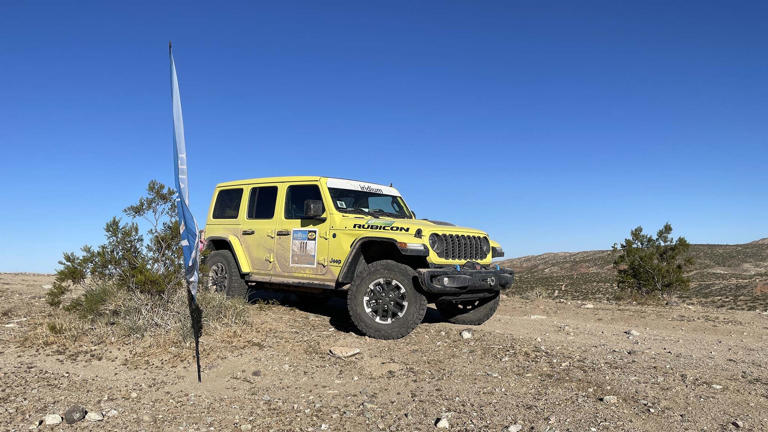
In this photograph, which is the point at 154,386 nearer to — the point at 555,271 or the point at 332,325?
the point at 332,325

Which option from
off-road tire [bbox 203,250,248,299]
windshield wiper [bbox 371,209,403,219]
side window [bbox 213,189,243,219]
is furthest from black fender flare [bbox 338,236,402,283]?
side window [bbox 213,189,243,219]

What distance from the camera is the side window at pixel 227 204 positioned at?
8711 mm

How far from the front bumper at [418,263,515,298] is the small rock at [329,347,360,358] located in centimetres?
110

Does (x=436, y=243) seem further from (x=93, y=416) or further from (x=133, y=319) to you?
(x=93, y=416)

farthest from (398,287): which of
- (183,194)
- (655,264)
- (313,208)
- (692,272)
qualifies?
(692,272)

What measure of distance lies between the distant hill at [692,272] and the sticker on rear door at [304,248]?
71.9ft

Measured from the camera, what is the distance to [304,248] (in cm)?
735

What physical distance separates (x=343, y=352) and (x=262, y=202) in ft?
11.9

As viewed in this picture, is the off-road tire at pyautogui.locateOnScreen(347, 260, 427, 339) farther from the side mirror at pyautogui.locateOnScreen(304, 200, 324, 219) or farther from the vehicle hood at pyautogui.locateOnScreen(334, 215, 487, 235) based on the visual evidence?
the side mirror at pyautogui.locateOnScreen(304, 200, 324, 219)

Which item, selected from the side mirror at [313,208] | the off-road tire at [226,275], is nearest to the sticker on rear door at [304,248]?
the side mirror at [313,208]

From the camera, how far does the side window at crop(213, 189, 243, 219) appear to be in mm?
8711

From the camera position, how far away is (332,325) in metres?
7.10

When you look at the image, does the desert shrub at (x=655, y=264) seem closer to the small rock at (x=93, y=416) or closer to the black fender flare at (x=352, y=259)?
the black fender flare at (x=352, y=259)

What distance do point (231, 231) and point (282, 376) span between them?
429cm
